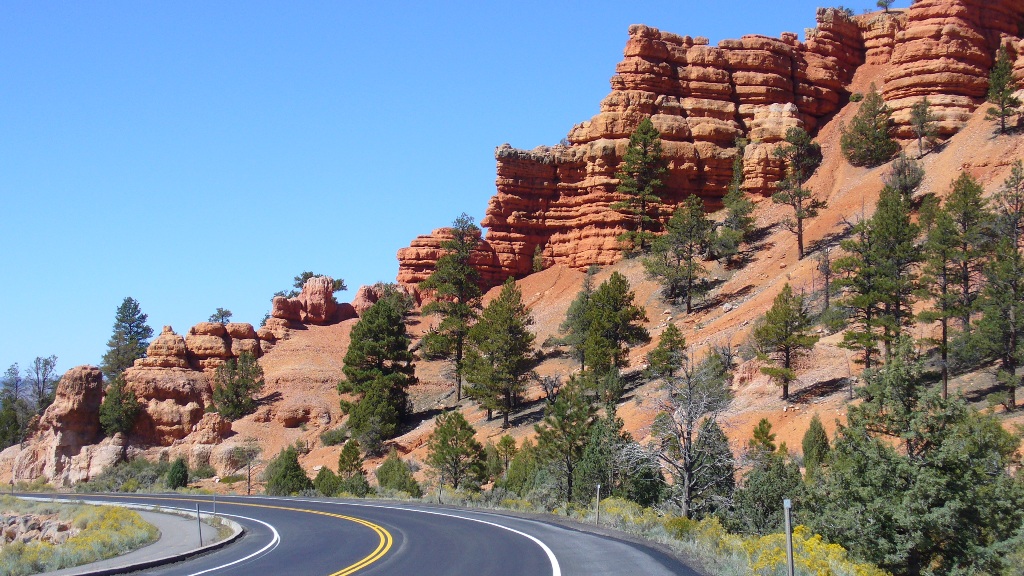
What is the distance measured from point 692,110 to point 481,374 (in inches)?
1519

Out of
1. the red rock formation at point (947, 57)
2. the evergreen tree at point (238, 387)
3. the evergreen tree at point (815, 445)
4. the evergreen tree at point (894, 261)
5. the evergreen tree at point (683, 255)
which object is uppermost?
the red rock formation at point (947, 57)

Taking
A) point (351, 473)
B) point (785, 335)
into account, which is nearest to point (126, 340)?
point (351, 473)

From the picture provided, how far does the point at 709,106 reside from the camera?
3194 inches

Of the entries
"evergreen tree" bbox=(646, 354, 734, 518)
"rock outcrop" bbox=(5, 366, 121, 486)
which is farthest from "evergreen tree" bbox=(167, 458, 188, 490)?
"evergreen tree" bbox=(646, 354, 734, 518)

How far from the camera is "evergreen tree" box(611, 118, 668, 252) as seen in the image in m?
75.6

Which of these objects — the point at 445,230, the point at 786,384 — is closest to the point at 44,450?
the point at 445,230

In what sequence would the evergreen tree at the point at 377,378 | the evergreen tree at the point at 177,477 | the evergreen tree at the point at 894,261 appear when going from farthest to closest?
the evergreen tree at the point at 377,378, the evergreen tree at the point at 177,477, the evergreen tree at the point at 894,261

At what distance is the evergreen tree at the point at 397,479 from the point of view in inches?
1718

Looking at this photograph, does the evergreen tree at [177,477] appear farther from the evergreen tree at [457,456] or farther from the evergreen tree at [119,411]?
the evergreen tree at [457,456]

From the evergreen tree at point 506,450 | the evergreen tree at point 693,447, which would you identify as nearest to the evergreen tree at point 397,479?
the evergreen tree at point 506,450

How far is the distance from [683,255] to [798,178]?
A: 10.7 meters

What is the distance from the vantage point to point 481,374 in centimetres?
5659

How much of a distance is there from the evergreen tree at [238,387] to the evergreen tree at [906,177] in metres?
50.2

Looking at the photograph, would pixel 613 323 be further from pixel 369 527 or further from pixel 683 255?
pixel 369 527
